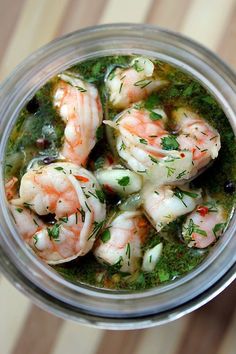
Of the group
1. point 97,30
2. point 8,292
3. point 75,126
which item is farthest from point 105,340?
point 97,30

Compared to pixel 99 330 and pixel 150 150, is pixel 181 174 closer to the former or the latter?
pixel 150 150

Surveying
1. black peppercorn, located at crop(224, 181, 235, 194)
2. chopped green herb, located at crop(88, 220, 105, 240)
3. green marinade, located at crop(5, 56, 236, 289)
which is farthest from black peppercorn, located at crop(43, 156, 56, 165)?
black peppercorn, located at crop(224, 181, 235, 194)

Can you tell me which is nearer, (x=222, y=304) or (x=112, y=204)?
(x=112, y=204)

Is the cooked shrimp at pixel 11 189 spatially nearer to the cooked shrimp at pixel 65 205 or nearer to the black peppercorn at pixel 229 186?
the cooked shrimp at pixel 65 205

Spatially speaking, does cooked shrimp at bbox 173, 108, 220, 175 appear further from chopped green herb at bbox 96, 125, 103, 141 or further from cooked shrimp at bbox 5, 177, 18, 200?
cooked shrimp at bbox 5, 177, 18, 200

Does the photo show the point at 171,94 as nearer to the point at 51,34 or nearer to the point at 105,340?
the point at 51,34

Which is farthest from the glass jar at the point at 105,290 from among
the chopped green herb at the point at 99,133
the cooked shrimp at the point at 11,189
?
the chopped green herb at the point at 99,133
